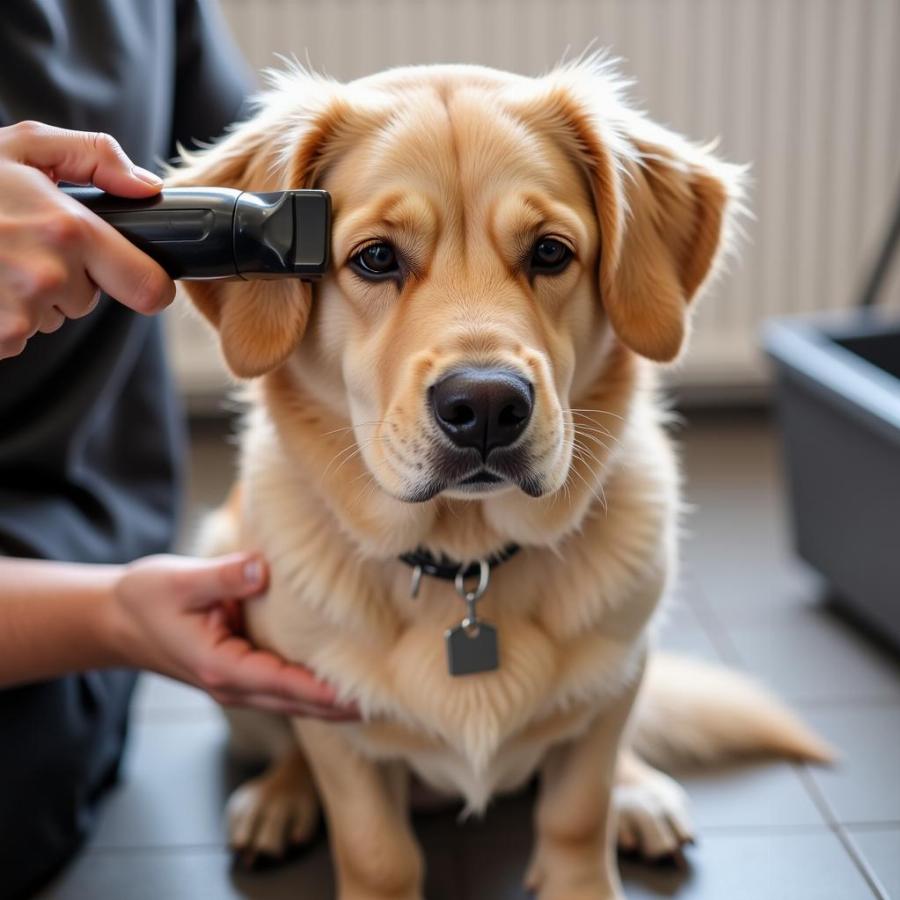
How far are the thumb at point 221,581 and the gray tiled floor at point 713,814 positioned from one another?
427mm

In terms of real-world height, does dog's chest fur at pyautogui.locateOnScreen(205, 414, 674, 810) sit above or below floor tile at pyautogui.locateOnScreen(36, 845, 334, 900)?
above

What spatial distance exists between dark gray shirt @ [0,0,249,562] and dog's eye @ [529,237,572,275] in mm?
582

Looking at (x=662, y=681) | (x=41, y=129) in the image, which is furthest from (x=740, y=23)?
(x=41, y=129)

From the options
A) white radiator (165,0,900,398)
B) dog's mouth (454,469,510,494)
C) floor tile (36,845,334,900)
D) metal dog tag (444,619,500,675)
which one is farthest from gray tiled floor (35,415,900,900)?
white radiator (165,0,900,398)

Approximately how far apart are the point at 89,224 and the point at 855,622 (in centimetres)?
155

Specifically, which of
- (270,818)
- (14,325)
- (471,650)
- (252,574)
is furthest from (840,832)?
(14,325)

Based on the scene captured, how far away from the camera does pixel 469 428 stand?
3.55 feet

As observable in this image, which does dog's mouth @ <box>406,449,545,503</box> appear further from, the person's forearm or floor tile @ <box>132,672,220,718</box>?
floor tile @ <box>132,672,220,718</box>

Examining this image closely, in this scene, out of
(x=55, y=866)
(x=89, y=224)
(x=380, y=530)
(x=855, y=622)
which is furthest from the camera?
(x=855, y=622)

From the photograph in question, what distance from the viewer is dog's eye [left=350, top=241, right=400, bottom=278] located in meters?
1.18

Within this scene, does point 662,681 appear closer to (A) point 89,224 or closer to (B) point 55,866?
(B) point 55,866

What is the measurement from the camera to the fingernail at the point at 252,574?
51.9 inches

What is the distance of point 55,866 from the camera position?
152cm

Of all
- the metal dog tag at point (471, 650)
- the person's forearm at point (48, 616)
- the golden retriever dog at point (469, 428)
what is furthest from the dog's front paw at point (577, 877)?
the person's forearm at point (48, 616)
